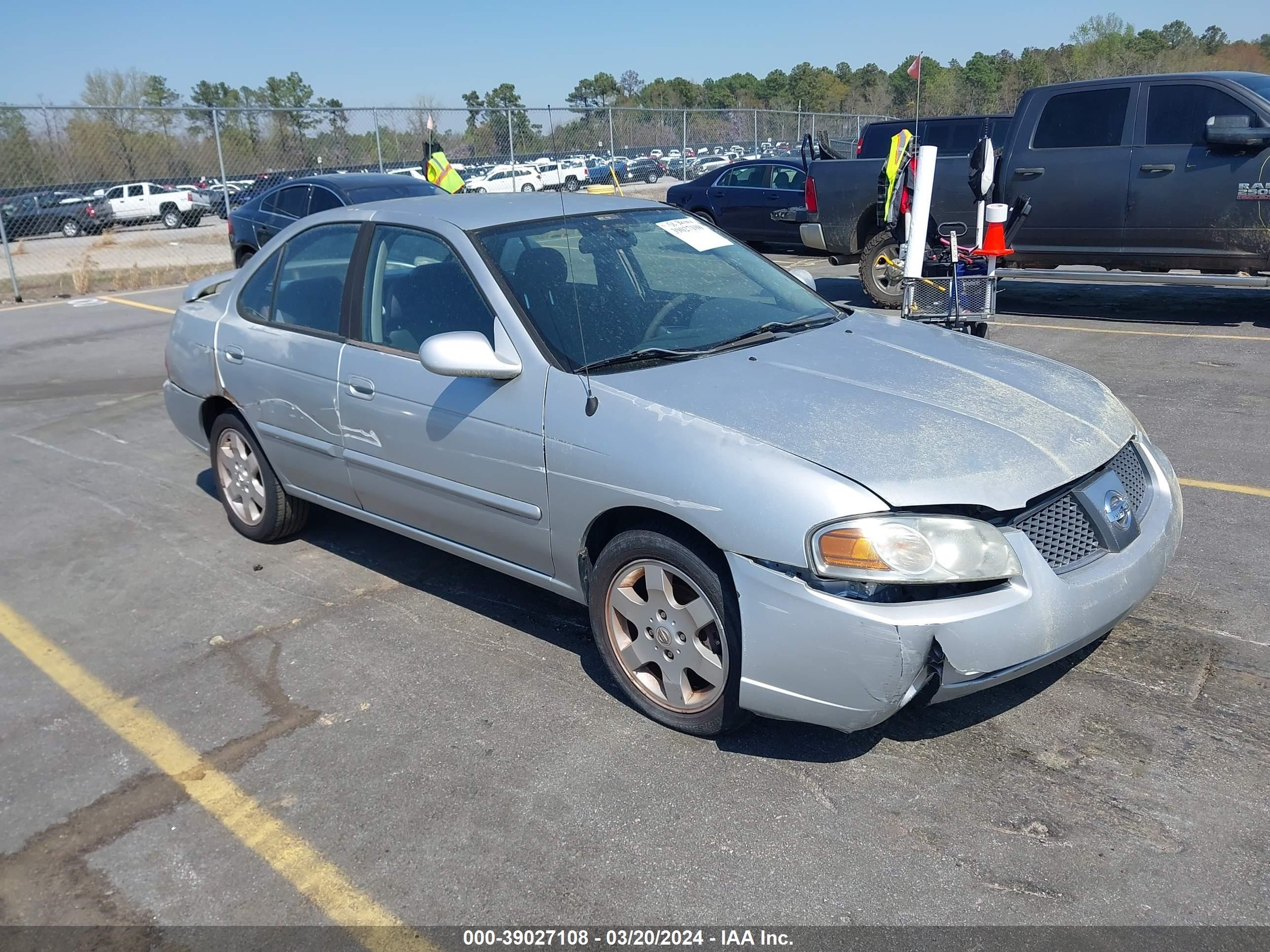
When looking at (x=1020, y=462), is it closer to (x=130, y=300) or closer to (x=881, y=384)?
(x=881, y=384)

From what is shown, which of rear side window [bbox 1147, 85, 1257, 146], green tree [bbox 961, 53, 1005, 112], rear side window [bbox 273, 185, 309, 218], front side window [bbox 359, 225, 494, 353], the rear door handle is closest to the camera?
front side window [bbox 359, 225, 494, 353]

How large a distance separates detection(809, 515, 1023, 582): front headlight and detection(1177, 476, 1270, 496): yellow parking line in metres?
2.81

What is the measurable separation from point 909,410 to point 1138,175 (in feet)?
24.6

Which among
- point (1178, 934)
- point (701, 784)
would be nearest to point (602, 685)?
point (701, 784)

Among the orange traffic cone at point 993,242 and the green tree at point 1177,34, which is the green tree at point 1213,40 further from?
the orange traffic cone at point 993,242

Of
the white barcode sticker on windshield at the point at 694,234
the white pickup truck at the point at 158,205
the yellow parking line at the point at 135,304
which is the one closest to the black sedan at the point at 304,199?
the yellow parking line at the point at 135,304

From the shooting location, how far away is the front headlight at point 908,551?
9.23 feet

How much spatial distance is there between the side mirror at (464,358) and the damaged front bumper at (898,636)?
1.15m

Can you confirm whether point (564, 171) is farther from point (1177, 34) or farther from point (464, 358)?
point (1177, 34)

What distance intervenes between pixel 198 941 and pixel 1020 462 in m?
2.62

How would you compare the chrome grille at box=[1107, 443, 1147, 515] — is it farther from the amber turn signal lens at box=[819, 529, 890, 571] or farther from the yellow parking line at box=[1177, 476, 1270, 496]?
the yellow parking line at box=[1177, 476, 1270, 496]

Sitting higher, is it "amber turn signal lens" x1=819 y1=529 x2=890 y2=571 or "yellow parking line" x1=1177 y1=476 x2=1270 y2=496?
"amber turn signal lens" x1=819 y1=529 x2=890 y2=571

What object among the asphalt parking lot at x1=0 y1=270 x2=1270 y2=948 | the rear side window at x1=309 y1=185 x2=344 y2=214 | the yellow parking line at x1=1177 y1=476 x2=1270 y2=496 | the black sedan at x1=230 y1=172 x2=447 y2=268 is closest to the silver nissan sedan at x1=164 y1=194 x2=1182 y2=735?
the asphalt parking lot at x1=0 y1=270 x2=1270 y2=948

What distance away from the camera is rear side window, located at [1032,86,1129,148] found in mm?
9469
